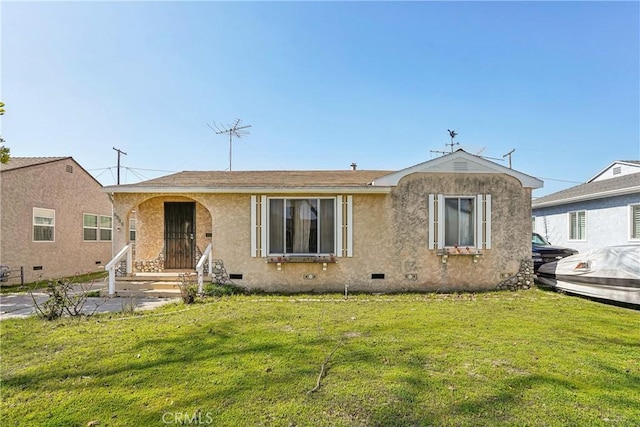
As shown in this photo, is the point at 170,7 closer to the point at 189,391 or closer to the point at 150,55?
the point at 150,55

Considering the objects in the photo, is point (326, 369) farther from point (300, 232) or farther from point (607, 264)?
point (607, 264)

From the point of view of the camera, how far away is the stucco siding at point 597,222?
12.5 m

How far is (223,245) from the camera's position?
9.49 m

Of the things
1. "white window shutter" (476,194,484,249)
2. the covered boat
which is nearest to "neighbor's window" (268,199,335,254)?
"white window shutter" (476,194,484,249)

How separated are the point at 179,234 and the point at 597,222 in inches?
664

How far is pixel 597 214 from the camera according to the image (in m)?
13.8

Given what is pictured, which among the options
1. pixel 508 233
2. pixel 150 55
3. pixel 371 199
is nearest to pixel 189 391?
pixel 371 199

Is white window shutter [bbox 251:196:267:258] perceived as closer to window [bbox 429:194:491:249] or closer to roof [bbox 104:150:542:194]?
roof [bbox 104:150:542:194]

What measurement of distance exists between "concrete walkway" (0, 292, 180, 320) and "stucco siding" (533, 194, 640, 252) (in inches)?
633

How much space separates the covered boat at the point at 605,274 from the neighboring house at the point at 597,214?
5188mm

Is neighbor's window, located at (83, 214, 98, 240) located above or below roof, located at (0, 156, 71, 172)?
below

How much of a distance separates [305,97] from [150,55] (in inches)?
248

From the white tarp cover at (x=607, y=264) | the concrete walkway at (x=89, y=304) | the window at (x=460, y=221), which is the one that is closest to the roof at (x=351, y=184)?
the window at (x=460, y=221)

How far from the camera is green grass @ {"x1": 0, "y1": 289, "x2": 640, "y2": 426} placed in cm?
309
